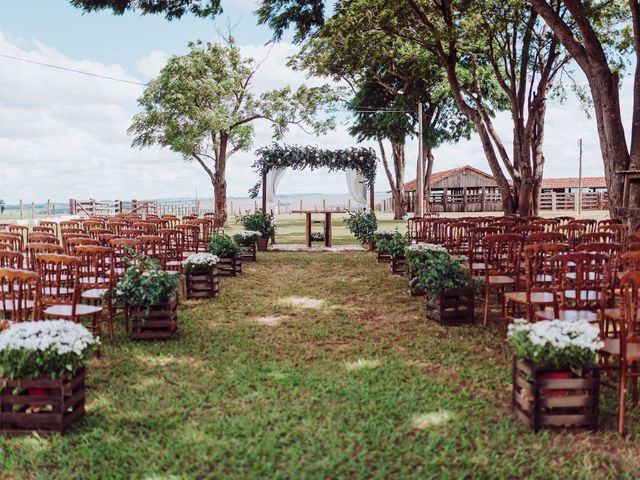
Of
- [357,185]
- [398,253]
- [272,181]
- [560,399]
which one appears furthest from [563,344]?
[272,181]

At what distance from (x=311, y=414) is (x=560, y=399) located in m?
1.47

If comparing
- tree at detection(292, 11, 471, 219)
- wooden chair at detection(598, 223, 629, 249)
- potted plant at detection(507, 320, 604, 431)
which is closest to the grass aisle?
potted plant at detection(507, 320, 604, 431)

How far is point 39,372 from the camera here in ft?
11.3

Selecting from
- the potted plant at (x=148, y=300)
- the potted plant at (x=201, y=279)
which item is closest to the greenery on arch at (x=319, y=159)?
the potted plant at (x=201, y=279)

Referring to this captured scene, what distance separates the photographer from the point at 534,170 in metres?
14.8

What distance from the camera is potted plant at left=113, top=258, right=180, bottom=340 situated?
562 centimetres

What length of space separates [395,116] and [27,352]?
74.2 feet

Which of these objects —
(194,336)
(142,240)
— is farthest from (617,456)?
(142,240)

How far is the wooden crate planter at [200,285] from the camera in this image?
8.09 meters

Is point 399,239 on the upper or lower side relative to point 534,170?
lower

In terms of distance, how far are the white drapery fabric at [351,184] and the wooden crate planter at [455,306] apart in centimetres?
1056

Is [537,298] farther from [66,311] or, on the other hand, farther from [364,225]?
[364,225]

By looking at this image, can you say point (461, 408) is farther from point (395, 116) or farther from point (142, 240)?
point (395, 116)

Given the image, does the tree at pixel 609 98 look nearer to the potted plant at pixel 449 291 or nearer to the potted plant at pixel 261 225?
the potted plant at pixel 449 291
